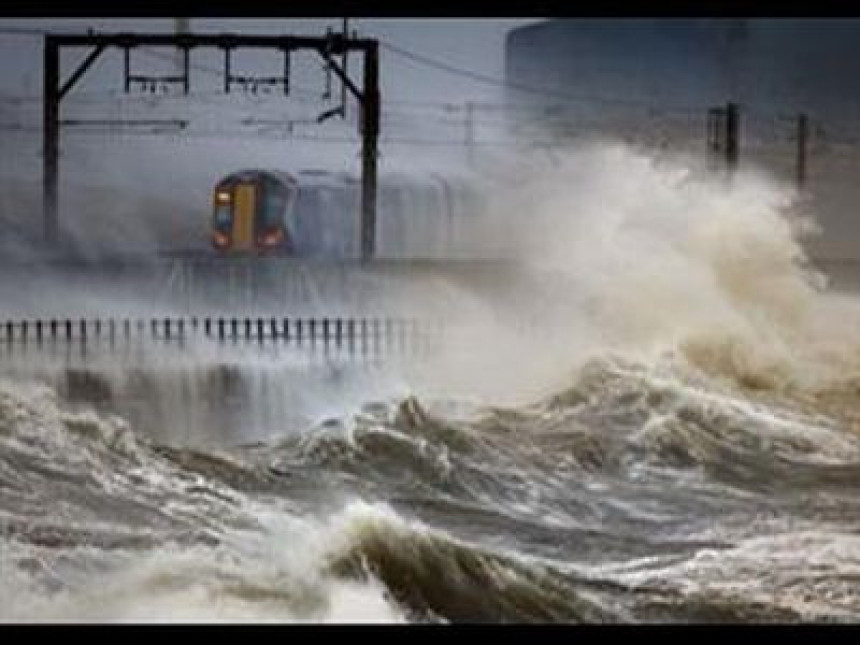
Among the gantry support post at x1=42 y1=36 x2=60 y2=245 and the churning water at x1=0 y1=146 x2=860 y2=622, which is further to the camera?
the gantry support post at x1=42 y1=36 x2=60 y2=245

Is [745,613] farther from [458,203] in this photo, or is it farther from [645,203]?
[645,203]

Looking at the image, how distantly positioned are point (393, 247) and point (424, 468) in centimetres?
257

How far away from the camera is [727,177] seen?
8312 mm

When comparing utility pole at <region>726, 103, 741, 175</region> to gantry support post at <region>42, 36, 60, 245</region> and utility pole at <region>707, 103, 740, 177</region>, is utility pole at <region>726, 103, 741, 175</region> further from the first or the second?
gantry support post at <region>42, 36, 60, 245</region>

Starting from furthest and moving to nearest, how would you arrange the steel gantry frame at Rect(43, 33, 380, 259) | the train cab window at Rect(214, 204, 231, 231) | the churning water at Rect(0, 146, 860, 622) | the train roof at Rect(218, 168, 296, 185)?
the train roof at Rect(218, 168, 296, 185) < the train cab window at Rect(214, 204, 231, 231) < the steel gantry frame at Rect(43, 33, 380, 259) < the churning water at Rect(0, 146, 860, 622)

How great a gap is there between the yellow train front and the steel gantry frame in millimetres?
657

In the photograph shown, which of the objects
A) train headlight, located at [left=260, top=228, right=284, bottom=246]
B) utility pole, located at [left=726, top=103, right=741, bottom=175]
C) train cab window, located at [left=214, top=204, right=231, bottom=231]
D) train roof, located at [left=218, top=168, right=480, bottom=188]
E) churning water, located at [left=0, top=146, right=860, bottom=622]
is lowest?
churning water, located at [left=0, top=146, right=860, bottom=622]

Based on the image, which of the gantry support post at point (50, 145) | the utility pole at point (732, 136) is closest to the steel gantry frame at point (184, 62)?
the gantry support post at point (50, 145)

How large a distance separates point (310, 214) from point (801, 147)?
2736 millimetres

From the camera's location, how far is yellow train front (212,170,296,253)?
6609 millimetres

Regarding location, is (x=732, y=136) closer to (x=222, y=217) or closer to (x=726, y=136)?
(x=726, y=136)

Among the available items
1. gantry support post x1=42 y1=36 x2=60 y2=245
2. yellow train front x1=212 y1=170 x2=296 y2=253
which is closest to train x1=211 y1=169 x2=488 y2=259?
yellow train front x1=212 y1=170 x2=296 y2=253

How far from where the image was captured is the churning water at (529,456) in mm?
2975

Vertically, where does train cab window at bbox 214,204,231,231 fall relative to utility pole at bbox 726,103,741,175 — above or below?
below
